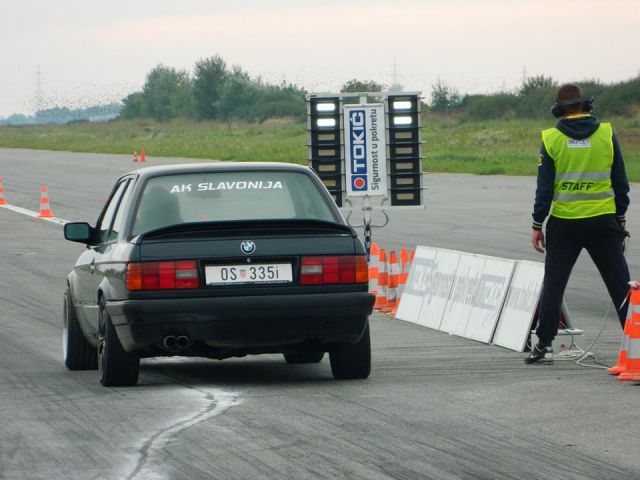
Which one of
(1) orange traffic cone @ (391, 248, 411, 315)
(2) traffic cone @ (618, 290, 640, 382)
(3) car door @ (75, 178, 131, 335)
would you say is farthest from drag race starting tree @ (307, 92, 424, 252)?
(2) traffic cone @ (618, 290, 640, 382)

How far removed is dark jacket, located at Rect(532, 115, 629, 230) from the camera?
973 cm

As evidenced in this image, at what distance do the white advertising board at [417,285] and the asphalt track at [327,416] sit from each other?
0.38 metres

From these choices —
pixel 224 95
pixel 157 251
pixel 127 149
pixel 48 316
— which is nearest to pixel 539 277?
pixel 157 251

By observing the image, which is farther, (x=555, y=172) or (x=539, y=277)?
(x=539, y=277)

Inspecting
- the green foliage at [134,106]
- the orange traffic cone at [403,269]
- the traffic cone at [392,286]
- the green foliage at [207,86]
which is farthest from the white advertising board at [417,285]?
the green foliage at [134,106]

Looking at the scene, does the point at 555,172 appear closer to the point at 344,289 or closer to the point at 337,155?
the point at 344,289

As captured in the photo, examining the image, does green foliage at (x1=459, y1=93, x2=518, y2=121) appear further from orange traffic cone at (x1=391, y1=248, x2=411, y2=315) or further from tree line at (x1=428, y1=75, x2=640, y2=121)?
orange traffic cone at (x1=391, y1=248, x2=411, y2=315)

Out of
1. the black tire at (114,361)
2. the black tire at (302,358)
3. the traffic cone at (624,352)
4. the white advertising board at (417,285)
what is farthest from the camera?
the white advertising board at (417,285)

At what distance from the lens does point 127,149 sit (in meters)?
77.7

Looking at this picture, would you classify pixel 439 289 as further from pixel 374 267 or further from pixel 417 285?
pixel 374 267

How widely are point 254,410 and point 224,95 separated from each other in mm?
137272

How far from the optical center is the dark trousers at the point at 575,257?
977 centimetres

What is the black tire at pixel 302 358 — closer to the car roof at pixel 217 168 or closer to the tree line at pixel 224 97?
the car roof at pixel 217 168

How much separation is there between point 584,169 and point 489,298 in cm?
237
